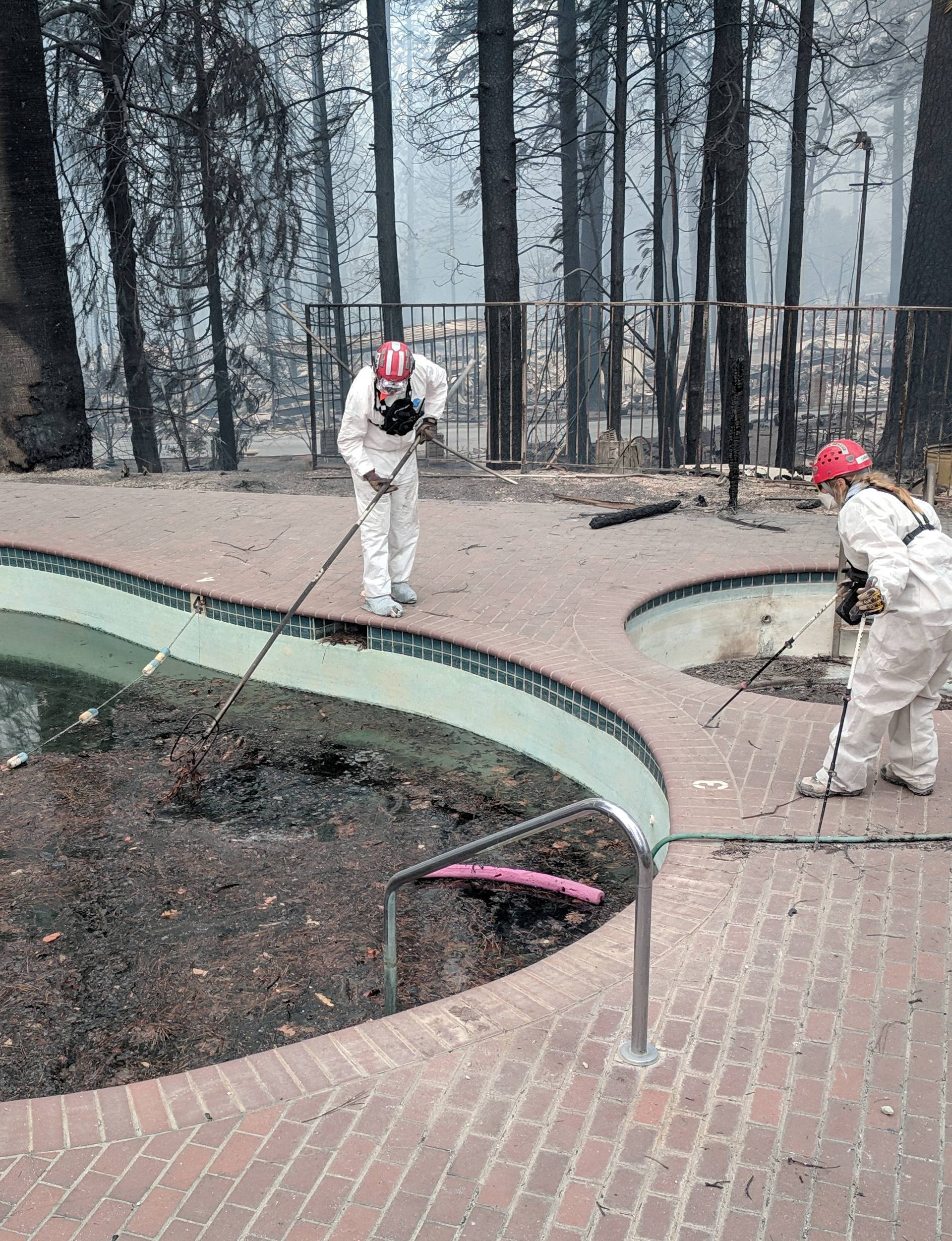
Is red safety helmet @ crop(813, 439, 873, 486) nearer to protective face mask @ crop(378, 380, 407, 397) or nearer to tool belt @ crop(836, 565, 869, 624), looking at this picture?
tool belt @ crop(836, 565, 869, 624)

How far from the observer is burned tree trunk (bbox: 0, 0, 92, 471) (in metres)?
12.4

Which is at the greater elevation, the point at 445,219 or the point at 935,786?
the point at 445,219

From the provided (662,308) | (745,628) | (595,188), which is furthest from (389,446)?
(595,188)

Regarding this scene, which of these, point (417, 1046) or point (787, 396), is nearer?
point (417, 1046)

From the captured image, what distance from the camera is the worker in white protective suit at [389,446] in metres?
6.80

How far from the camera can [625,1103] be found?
301cm

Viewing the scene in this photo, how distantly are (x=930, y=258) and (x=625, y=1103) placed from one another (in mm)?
13240

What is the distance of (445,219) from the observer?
79.6 metres

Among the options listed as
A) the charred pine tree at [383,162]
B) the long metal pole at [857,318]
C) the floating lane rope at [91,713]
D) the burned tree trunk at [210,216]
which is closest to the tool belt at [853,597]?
the floating lane rope at [91,713]

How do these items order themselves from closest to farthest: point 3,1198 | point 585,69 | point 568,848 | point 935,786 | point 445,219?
point 3,1198 → point 935,786 → point 568,848 → point 585,69 → point 445,219

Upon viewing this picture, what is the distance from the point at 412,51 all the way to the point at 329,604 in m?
65.3

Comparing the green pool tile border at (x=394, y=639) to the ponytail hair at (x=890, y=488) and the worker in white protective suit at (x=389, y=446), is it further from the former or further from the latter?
the ponytail hair at (x=890, y=488)

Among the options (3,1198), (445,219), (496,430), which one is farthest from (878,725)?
(445,219)

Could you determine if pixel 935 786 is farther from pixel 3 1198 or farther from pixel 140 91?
pixel 140 91
